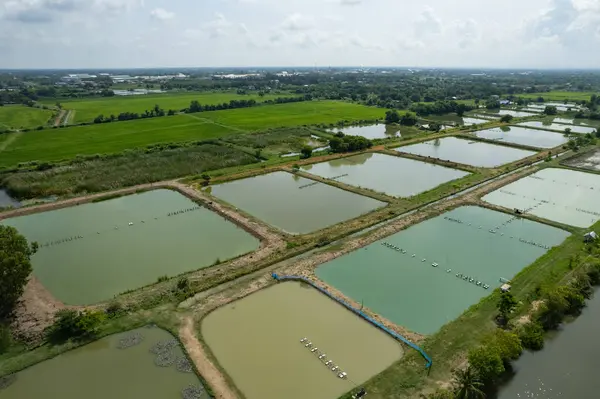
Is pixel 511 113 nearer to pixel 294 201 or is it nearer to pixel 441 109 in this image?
pixel 441 109

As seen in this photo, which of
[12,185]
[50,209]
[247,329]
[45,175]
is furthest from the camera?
[45,175]

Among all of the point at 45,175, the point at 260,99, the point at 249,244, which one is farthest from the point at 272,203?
the point at 260,99

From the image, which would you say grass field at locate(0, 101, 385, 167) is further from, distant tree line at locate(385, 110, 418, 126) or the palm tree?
the palm tree

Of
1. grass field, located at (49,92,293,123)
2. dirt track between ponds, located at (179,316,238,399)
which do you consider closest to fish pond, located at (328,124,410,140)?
grass field, located at (49,92,293,123)

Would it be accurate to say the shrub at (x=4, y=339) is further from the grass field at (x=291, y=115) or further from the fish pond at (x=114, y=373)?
the grass field at (x=291, y=115)

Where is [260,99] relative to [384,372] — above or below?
above

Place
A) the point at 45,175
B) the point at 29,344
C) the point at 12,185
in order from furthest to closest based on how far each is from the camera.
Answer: the point at 45,175 → the point at 12,185 → the point at 29,344

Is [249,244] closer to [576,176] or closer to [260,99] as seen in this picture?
[576,176]
